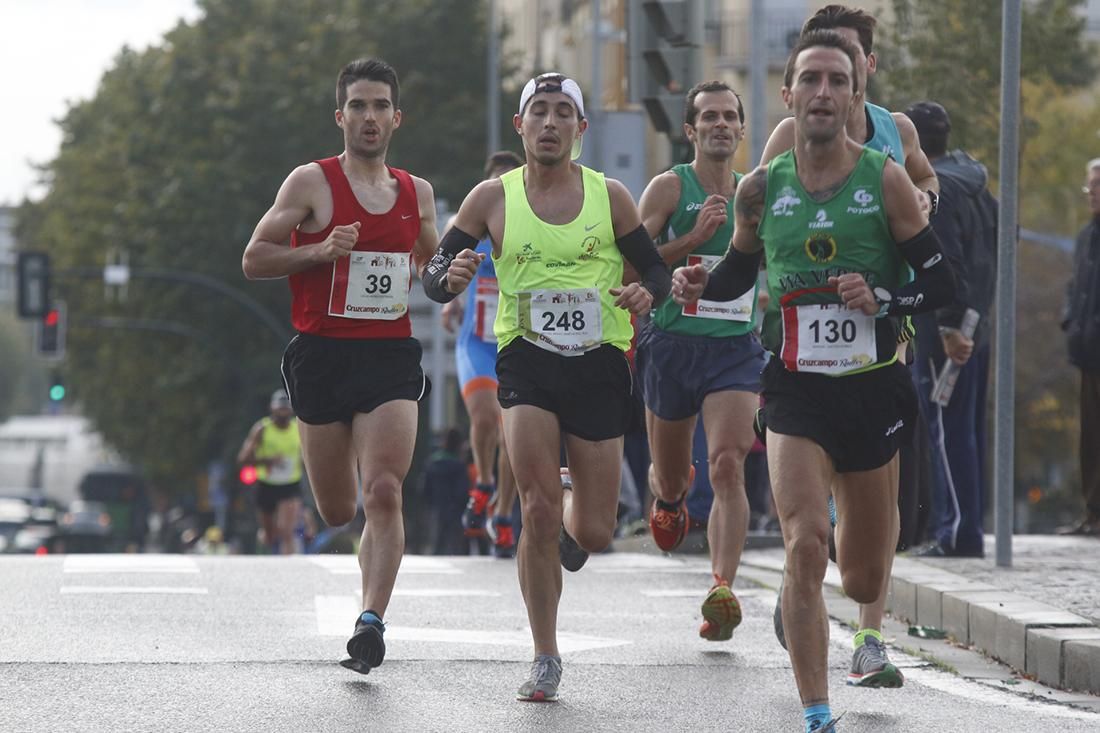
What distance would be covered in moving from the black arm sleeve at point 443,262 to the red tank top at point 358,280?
0.61 metres

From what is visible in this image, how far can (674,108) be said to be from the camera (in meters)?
17.0

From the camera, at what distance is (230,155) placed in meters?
46.0

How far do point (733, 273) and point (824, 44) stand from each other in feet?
2.73

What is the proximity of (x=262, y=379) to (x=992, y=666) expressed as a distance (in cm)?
3662

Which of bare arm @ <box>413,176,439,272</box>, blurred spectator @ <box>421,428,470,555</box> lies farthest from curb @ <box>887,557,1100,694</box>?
blurred spectator @ <box>421,428,470,555</box>

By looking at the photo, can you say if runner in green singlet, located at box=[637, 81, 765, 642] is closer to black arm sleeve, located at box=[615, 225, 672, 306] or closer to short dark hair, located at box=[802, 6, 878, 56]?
black arm sleeve, located at box=[615, 225, 672, 306]

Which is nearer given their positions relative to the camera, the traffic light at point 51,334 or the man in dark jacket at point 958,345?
the man in dark jacket at point 958,345

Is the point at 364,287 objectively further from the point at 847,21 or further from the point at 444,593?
the point at 444,593

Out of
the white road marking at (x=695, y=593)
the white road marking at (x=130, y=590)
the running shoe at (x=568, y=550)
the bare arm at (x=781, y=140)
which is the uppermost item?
the bare arm at (x=781, y=140)

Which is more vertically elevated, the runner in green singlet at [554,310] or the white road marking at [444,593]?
the runner in green singlet at [554,310]

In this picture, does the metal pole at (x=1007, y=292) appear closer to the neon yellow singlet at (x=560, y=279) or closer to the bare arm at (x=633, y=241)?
the bare arm at (x=633, y=241)

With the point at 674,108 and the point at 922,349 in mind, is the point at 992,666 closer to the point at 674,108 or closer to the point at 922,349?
the point at 922,349

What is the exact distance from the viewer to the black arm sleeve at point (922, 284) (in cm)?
748

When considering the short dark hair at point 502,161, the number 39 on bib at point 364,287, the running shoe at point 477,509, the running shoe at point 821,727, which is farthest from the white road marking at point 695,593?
the running shoe at point 821,727
